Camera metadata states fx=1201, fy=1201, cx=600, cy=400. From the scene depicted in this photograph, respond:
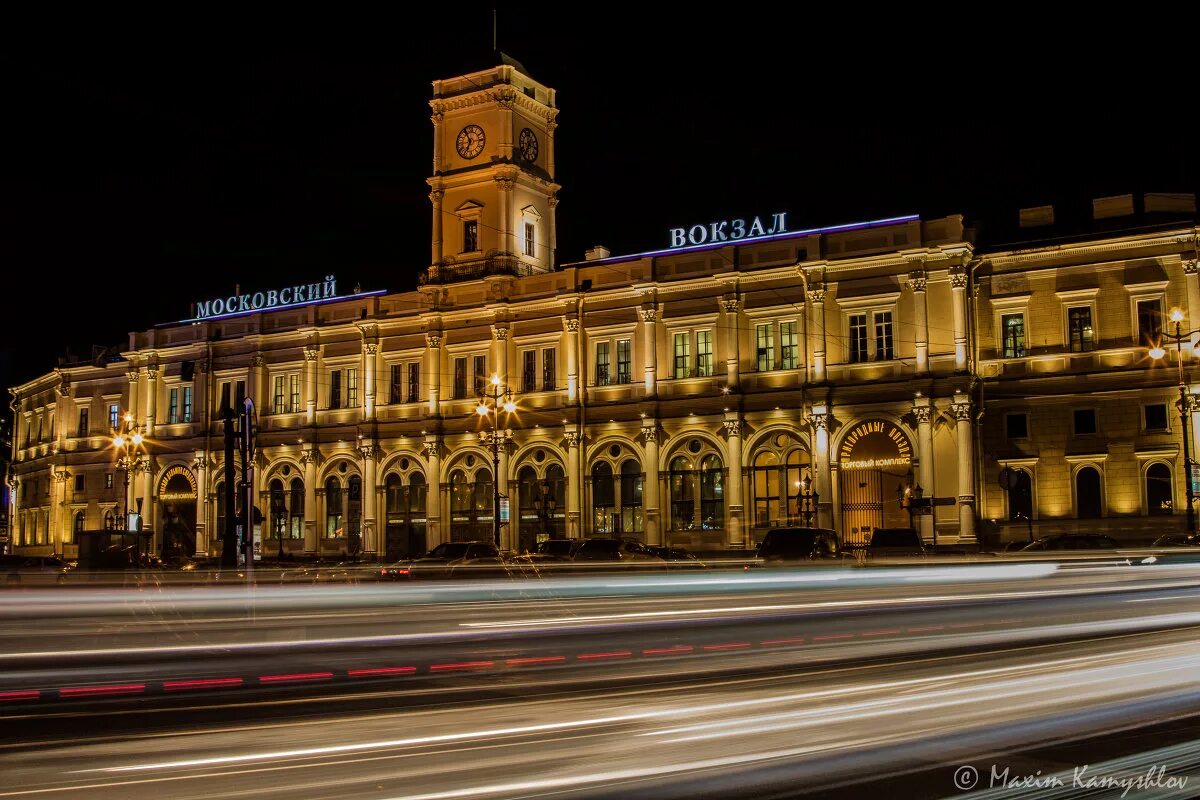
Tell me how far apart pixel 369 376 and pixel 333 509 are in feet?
23.5

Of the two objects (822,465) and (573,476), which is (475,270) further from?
(822,465)

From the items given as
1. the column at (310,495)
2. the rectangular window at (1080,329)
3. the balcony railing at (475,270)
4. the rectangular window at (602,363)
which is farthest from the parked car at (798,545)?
the column at (310,495)

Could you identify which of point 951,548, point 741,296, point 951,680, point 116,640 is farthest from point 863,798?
point 741,296

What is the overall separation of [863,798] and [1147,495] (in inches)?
1615

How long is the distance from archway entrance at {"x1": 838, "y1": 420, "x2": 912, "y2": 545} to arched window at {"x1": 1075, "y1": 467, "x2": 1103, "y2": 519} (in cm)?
643

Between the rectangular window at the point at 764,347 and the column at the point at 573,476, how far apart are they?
8.87 m

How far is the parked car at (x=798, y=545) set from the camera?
31.1 metres

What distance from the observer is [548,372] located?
5634cm

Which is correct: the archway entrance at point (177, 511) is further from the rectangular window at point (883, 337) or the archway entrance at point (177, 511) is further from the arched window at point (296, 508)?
the rectangular window at point (883, 337)

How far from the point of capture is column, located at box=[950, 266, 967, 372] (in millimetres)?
46531

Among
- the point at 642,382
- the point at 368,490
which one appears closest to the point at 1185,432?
the point at 642,382

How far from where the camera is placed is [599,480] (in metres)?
54.5

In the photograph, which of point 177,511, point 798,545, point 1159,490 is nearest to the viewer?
point 798,545

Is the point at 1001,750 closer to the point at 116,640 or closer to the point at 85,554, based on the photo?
the point at 116,640
